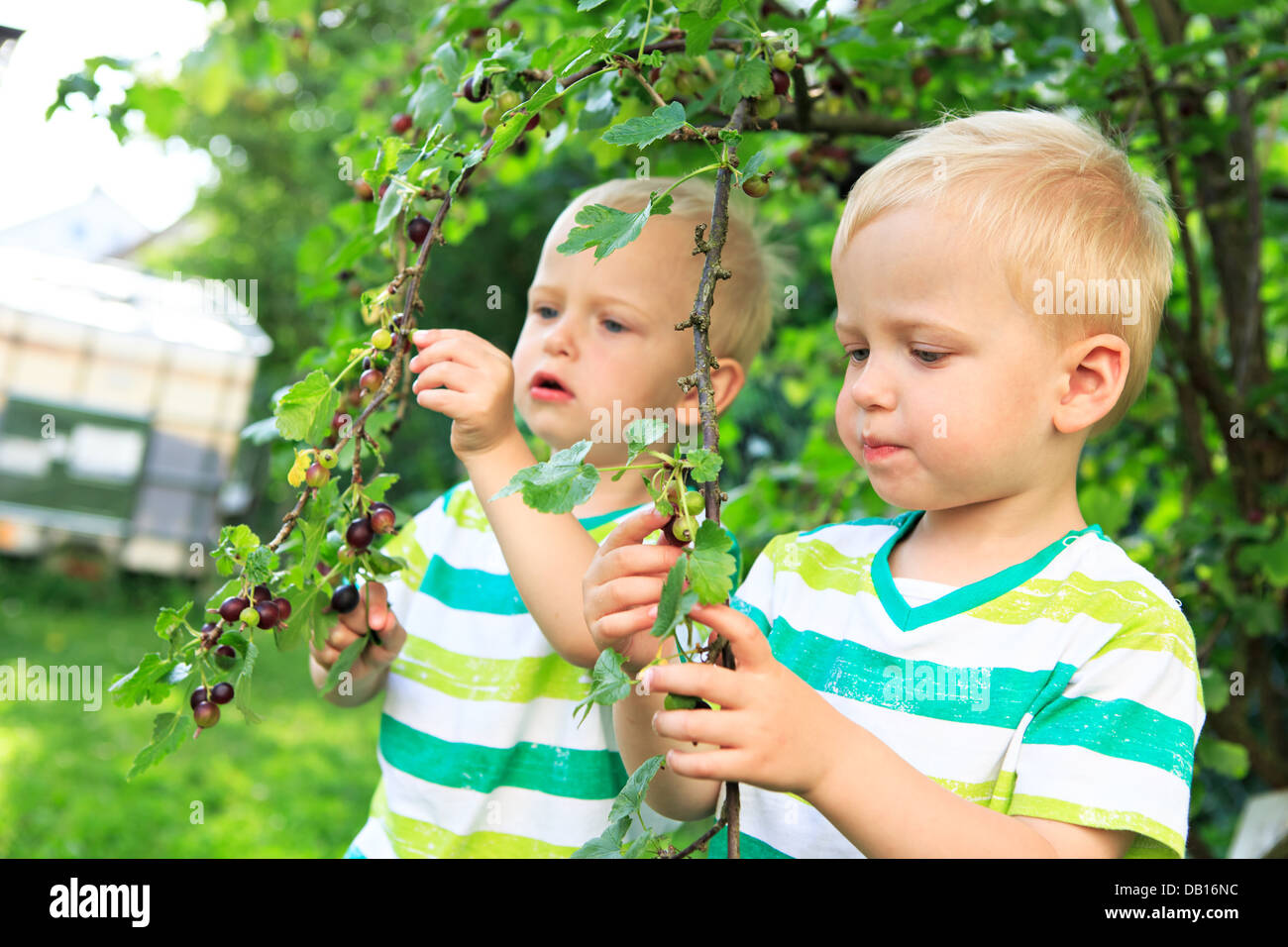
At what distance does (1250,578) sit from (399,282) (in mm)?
1787

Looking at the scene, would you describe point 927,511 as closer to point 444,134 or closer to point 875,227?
point 875,227

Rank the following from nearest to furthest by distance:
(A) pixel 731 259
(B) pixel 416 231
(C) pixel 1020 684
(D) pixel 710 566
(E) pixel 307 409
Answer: (D) pixel 710 566
(C) pixel 1020 684
(E) pixel 307 409
(B) pixel 416 231
(A) pixel 731 259

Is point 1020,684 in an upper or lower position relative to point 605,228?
lower

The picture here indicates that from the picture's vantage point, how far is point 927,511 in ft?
4.19

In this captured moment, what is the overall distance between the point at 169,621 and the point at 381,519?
242mm

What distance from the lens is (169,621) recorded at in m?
1.16

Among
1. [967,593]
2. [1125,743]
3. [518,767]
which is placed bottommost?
[518,767]

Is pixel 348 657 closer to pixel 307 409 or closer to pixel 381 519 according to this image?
pixel 381 519

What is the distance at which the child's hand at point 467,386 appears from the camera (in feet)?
4.00

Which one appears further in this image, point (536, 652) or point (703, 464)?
point (536, 652)

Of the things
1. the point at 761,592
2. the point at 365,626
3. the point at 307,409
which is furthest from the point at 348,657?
the point at 761,592

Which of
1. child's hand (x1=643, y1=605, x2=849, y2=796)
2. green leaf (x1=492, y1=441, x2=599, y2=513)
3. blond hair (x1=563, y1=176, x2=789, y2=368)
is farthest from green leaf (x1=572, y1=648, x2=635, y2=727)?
blond hair (x1=563, y1=176, x2=789, y2=368)

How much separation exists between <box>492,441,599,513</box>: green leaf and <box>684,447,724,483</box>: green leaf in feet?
0.26
